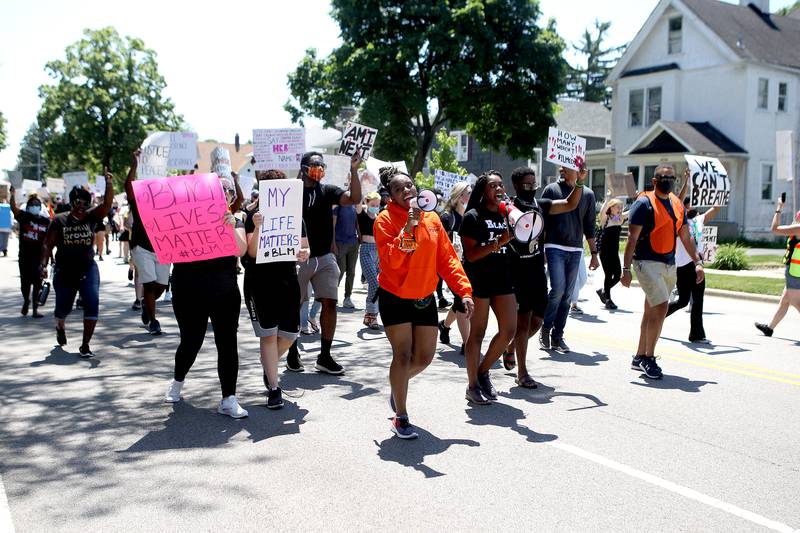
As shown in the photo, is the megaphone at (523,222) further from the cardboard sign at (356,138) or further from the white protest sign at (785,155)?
the white protest sign at (785,155)

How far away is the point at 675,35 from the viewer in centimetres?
3444

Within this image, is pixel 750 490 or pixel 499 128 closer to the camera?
pixel 750 490

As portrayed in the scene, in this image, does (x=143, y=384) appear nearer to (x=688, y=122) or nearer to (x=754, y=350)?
(x=754, y=350)

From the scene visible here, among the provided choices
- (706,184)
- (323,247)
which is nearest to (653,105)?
(706,184)

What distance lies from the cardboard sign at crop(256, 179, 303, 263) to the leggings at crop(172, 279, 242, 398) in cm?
43

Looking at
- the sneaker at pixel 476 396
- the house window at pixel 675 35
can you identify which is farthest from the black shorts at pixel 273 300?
the house window at pixel 675 35

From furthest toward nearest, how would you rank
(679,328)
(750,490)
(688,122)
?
(688,122), (679,328), (750,490)

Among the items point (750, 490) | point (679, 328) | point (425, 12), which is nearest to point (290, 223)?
point (750, 490)

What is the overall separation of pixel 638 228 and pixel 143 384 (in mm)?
4816

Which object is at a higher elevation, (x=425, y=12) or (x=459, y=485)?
(x=425, y=12)

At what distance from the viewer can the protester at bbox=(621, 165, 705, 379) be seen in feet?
24.1

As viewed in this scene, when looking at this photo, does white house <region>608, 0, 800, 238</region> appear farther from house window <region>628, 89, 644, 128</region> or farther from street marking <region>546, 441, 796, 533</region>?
street marking <region>546, 441, 796, 533</region>

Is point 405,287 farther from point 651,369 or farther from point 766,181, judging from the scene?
point 766,181

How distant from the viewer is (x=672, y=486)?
4520 millimetres
